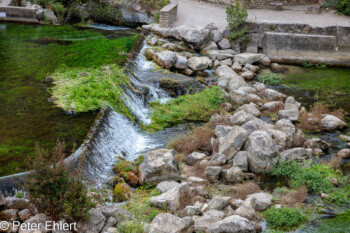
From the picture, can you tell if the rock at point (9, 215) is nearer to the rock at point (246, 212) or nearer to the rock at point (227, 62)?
the rock at point (246, 212)

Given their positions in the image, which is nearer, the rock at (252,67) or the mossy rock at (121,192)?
the mossy rock at (121,192)

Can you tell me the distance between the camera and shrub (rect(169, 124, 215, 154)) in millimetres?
9203

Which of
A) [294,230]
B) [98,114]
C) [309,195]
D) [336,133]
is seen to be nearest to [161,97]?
[98,114]

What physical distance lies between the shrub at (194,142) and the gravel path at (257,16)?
9603mm

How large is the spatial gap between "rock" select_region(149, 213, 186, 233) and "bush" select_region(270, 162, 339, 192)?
2783mm

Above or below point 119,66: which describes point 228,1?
above

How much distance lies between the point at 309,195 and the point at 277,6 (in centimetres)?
1512

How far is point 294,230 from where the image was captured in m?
6.43

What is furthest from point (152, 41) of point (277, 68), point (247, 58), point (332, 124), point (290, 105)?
point (332, 124)

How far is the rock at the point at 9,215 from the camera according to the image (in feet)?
18.0

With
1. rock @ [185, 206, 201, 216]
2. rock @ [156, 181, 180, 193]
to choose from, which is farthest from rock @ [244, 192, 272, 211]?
rock @ [156, 181, 180, 193]

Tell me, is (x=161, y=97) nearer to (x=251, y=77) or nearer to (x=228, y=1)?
(x=251, y=77)

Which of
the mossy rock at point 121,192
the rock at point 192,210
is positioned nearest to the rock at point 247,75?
the mossy rock at point 121,192

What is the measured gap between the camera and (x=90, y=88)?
416 inches
